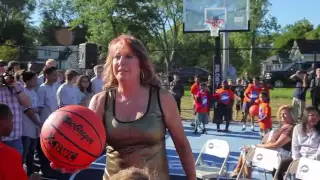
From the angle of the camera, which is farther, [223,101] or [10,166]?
[223,101]

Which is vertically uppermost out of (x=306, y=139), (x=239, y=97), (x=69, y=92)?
(x=69, y=92)

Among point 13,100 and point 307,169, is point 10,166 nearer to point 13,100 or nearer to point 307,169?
point 13,100

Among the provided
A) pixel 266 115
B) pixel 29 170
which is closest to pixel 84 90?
pixel 29 170

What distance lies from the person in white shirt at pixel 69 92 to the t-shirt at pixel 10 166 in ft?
15.1

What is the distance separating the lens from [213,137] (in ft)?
38.7

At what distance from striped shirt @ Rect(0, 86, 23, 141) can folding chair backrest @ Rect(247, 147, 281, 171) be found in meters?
3.14

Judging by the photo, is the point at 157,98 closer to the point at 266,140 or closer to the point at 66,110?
the point at 66,110

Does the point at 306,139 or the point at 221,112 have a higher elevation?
the point at 306,139

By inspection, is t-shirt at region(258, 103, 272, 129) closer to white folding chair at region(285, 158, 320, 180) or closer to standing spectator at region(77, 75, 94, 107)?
standing spectator at region(77, 75, 94, 107)

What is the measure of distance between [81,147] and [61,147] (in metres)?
0.10

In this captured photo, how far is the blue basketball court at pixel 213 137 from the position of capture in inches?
305

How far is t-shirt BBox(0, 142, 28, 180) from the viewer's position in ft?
8.29

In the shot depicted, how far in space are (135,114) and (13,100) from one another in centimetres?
334

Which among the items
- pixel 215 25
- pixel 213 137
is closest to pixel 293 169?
pixel 213 137
